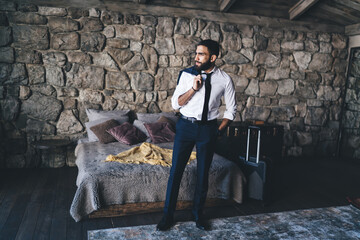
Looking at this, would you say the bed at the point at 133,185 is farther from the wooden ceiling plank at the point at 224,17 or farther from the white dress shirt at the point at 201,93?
the wooden ceiling plank at the point at 224,17

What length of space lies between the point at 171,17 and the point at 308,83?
306 centimetres

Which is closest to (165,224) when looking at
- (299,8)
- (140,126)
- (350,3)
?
(140,126)

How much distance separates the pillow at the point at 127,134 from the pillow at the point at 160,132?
149 mm

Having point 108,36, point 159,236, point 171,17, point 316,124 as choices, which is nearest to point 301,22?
point 316,124

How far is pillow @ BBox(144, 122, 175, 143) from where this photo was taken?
436 cm

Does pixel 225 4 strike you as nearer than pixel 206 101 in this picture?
No

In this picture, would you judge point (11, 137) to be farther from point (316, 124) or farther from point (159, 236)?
point (316, 124)

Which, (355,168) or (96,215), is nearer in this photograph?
(96,215)

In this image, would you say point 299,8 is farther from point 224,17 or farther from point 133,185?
point 133,185

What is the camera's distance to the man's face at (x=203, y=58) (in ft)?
8.20

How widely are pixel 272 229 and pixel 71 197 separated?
237 centimetres

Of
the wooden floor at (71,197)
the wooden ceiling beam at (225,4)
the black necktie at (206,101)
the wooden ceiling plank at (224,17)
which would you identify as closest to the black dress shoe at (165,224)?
the wooden floor at (71,197)

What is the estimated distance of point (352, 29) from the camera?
5.69 m

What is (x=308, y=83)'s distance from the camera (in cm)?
576
